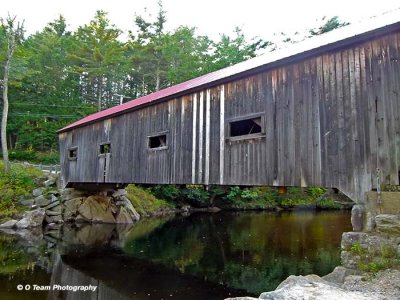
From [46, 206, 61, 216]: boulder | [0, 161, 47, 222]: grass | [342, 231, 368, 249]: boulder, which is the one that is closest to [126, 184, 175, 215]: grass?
[46, 206, 61, 216]: boulder

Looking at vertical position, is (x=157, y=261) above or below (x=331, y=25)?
below

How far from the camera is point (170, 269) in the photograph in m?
8.42

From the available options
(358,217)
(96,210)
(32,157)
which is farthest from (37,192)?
(358,217)

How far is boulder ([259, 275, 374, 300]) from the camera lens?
3438mm

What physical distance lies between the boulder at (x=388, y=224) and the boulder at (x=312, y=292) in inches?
45.5

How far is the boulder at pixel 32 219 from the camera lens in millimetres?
13422

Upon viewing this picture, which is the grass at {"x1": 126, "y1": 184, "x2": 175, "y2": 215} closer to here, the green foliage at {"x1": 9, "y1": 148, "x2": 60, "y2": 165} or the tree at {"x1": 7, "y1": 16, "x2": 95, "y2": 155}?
the green foliage at {"x1": 9, "y1": 148, "x2": 60, "y2": 165}

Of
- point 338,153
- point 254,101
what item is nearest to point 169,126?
point 254,101

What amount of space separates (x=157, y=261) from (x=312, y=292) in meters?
6.30

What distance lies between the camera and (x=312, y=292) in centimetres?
362

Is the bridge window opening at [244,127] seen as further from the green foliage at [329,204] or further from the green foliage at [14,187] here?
the green foliage at [329,204]

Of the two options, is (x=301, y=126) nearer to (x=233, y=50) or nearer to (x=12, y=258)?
(x=12, y=258)

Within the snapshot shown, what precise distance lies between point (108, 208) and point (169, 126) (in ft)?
29.5

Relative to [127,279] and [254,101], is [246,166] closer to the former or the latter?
[254,101]
